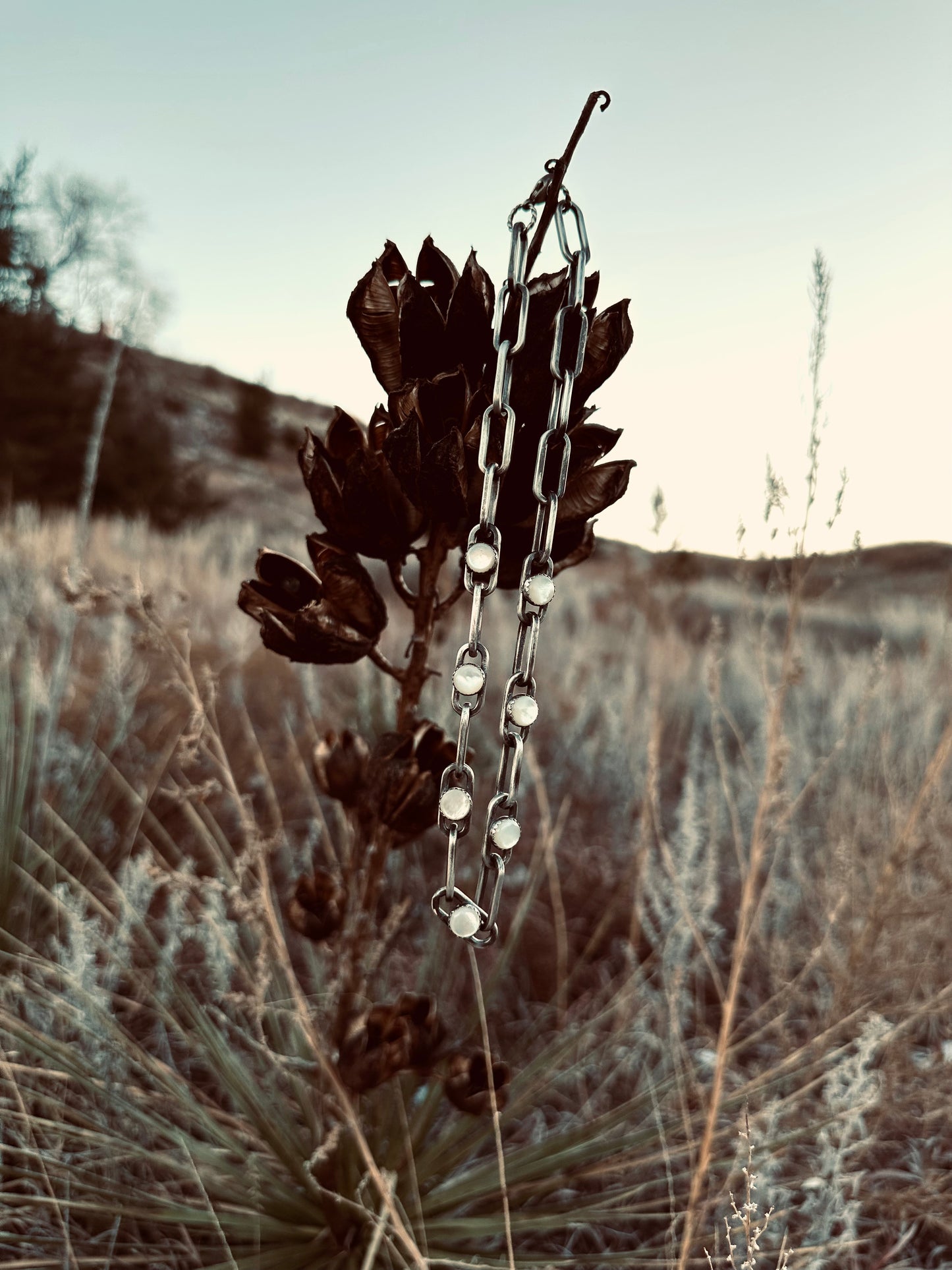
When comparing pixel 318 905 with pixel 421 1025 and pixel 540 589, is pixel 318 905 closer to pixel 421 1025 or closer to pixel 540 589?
pixel 421 1025

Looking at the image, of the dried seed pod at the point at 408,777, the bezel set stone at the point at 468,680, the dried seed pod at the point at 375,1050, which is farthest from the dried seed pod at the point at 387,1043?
the bezel set stone at the point at 468,680

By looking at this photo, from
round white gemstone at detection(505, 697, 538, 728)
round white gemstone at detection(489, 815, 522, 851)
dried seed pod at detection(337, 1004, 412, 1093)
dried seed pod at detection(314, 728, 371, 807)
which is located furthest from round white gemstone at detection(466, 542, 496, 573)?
dried seed pod at detection(337, 1004, 412, 1093)

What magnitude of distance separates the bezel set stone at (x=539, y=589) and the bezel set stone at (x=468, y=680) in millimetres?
77

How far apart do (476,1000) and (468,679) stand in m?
1.18

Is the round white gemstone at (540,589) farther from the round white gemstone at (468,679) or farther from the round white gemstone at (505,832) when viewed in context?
the round white gemstone at (505,832)

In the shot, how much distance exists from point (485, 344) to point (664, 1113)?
1.44 m

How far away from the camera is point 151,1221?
1156mm

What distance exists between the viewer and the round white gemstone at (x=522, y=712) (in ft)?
2.14

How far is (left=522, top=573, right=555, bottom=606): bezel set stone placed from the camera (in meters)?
0.63

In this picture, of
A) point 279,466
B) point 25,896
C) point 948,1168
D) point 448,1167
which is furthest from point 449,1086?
point 279,466

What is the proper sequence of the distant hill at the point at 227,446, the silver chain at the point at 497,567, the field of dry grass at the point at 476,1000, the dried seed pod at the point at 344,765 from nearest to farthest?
the silver chain at the point at 497,567 → the dried seed pod at the point at 344,765 → the field of dry grass at the point at 476,1000 → the distant hill at the point at 227,446

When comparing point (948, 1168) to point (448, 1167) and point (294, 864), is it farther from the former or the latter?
point (294, 864)

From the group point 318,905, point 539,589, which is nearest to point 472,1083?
point 318,905

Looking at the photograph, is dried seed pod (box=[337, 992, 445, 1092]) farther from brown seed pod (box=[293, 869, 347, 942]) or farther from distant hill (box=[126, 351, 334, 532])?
distant hill (box=[126, 351, 334, 532])
